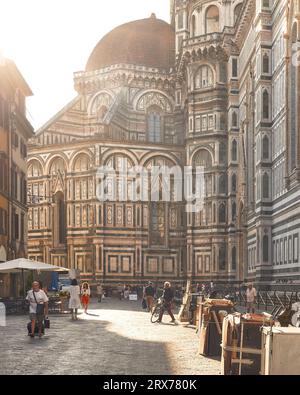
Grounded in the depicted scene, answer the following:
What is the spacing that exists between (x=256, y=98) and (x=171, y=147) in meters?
21.6

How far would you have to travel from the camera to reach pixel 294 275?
3897 centimetres

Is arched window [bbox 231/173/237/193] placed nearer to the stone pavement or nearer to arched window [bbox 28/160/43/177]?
arched window [bbox 28/160/43/177]

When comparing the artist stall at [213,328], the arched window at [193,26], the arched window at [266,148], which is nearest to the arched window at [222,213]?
the arched window at [193,26]

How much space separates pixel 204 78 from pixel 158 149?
727cm

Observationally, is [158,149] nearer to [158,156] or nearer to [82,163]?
[158,156]

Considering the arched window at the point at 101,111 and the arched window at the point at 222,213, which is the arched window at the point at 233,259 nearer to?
the arched window at the point at 222,213

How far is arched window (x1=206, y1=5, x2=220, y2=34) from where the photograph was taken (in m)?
68.1

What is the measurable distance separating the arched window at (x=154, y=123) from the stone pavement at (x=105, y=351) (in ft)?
161

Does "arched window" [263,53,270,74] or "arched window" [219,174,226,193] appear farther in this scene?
"arched window" [219,174,226,193]

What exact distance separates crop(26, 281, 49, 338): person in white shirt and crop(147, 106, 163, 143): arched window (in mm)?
54554

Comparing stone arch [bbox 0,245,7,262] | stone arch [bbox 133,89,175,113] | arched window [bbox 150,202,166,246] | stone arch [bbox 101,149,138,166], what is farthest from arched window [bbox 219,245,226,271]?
stone arch [bbox 0,245,7,262]

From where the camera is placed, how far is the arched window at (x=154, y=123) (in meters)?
75.4

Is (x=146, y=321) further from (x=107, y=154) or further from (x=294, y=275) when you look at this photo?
(x=107, y=154)
